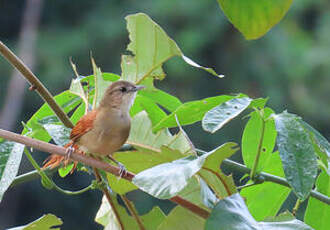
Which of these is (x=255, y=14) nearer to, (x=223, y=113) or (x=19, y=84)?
(x=223, y=113)

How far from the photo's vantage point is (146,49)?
73cm

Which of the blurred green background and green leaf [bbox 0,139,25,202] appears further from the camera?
the blurred green background

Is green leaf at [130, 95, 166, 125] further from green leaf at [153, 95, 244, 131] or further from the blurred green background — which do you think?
the blurred green background

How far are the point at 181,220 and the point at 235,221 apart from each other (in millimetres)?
95

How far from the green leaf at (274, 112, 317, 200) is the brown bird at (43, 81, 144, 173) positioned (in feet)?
0.70

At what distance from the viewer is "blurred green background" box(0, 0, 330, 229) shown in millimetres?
7973

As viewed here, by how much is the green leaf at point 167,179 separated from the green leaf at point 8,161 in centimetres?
13

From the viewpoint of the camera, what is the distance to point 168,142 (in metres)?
0.77

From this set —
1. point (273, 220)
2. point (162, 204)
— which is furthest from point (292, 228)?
point (162, 204)

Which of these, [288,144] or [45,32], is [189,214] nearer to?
[288,144]

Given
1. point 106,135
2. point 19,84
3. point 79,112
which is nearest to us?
point 79,112

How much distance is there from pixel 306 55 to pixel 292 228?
309 inches

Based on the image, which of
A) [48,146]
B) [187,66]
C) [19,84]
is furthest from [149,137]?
[187,66]

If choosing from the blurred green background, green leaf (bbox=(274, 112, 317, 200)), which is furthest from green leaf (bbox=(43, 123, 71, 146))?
the blurred green background
